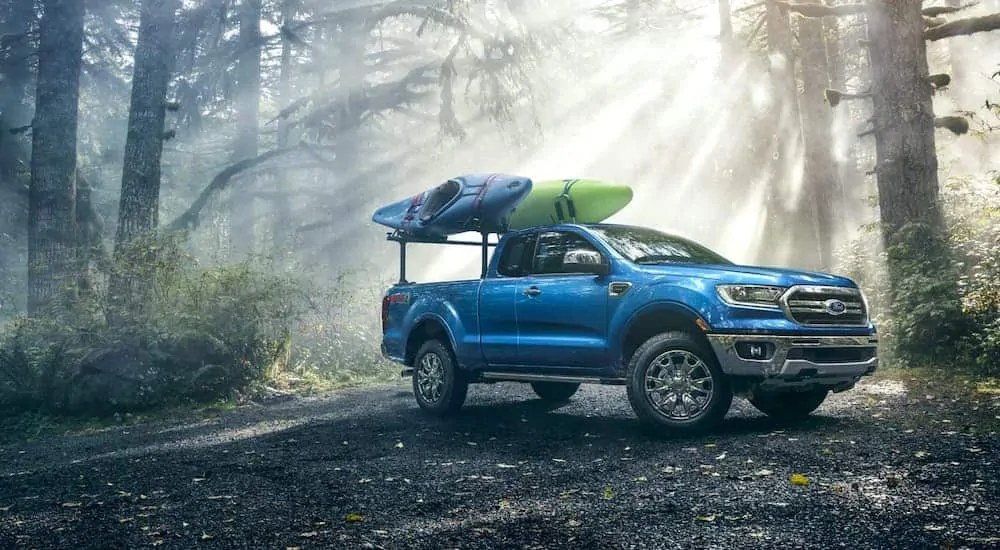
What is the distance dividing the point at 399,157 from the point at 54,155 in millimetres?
10912

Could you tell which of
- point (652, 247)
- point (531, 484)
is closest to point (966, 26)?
point (652, 247)

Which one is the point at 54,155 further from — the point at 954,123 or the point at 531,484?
the point at 954,123

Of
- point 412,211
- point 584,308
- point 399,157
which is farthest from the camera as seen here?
point 399,157

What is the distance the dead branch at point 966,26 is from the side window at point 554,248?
7.16 metres

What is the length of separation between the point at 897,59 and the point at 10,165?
2029 cm

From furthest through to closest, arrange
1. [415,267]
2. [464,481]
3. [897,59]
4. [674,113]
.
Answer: [674,113]
[415,267]
[897,59]
[464,481]

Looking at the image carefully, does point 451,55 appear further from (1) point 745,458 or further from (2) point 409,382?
(1) point 745,458

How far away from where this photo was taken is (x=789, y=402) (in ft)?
26.7

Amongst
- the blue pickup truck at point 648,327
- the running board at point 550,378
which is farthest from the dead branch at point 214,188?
the running board at point 550,378

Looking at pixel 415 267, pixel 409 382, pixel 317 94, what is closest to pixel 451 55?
pixel 317 94

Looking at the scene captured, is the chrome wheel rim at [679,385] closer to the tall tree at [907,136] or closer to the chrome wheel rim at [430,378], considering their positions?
the chrome wheel rim at [430,378]

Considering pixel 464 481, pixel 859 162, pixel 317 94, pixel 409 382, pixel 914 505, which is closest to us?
pixel 914 505

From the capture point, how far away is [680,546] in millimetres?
4258

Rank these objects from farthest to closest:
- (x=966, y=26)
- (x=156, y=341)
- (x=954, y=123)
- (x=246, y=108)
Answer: (x=246, y=108) < (x=954, y=123) < (x=966, y=26) < (x=156, y=341)
